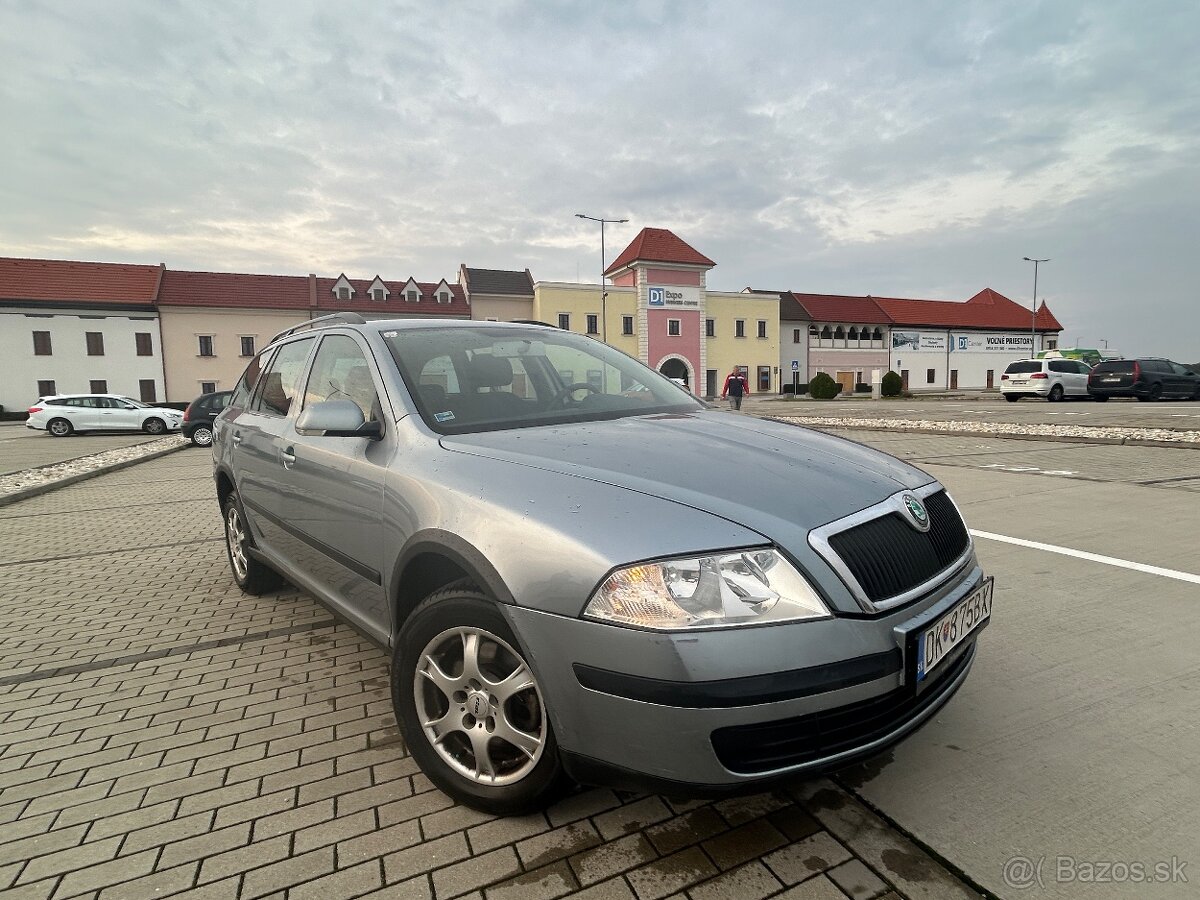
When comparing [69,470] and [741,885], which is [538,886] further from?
[69,470]

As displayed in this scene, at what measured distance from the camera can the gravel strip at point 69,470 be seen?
33.4ft

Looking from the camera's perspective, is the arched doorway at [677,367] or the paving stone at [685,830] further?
the arched doorway at [677,367]

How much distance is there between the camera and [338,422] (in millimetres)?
2471

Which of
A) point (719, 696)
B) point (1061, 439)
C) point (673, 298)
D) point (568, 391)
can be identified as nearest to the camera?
point (719, 696)

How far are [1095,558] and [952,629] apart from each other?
3.44 meters

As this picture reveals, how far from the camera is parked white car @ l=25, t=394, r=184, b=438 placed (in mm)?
24281

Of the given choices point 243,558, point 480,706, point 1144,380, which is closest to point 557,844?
point 480,706

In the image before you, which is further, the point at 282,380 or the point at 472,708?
the point at 282,380

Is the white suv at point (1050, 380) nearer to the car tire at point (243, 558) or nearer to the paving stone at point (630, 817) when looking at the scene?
the car tire at point (243, 558)

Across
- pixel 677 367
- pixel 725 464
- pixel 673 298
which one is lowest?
pixel 725 464

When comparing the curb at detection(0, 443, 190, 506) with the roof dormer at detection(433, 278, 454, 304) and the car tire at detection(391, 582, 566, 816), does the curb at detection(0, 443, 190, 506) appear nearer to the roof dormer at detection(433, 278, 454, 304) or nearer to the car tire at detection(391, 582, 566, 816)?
the car tire at detection(391, 582, 566, 816)

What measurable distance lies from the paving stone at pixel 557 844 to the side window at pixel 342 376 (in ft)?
5.16

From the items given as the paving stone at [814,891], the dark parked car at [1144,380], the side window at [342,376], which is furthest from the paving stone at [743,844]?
the dark parked car at [1144,380]

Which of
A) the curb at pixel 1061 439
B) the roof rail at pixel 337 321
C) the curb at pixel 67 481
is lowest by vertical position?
the curb at pixel 67 481
